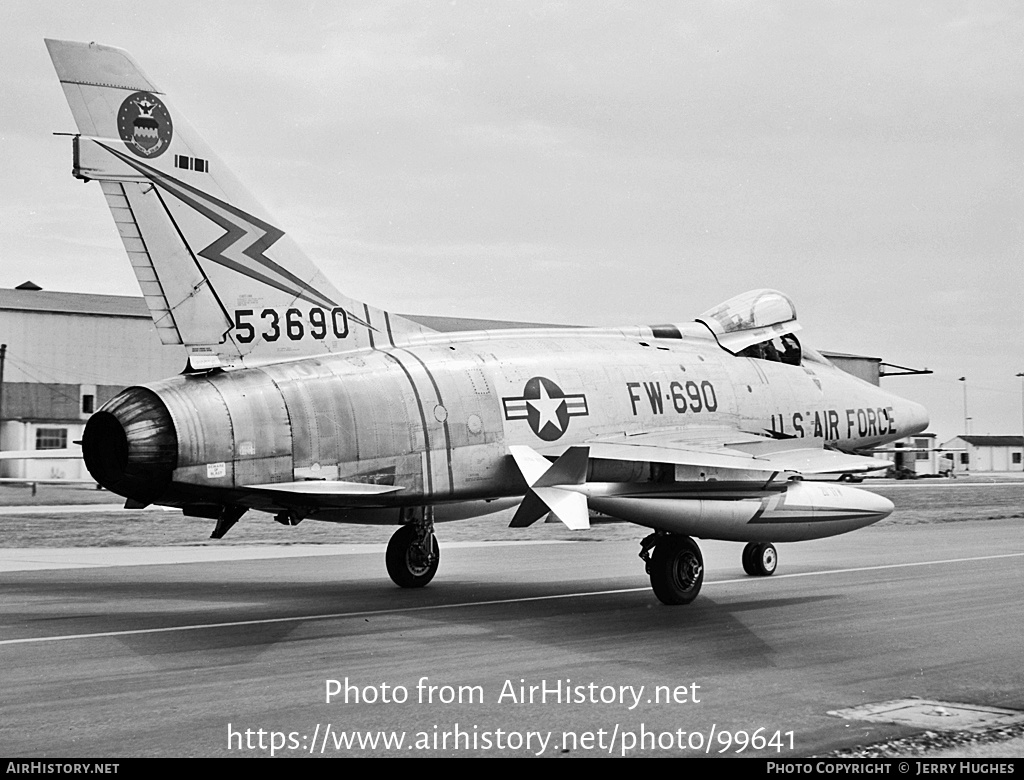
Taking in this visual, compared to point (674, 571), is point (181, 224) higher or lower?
higher

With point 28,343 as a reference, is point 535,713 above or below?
below

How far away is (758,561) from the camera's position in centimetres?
1744

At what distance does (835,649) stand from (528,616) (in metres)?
3.65

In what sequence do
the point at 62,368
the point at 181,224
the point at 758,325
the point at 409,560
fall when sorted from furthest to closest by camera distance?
the point at 62,368
the point at 758,325
the point at 409,560
the point at 181,224

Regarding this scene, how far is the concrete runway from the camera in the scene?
722 centimetres

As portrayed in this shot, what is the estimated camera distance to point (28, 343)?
5447 centimetres

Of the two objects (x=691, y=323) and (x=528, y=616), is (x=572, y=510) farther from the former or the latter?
(x=691, y=323)

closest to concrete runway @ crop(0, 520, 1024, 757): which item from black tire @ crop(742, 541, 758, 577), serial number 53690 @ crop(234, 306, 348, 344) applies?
black tire @ crop(742, 541, 758, 577)

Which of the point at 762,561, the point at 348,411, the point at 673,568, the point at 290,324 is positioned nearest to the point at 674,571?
the point at 673,568

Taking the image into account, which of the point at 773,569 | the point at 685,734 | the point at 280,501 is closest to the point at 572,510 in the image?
the point at 280,501

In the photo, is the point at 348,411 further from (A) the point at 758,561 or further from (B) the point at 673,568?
(A) the point at 758,561

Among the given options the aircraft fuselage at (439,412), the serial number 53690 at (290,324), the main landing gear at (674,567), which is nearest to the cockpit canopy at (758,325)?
the aircraft fuselage at (439,412)

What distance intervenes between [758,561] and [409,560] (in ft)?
18.4

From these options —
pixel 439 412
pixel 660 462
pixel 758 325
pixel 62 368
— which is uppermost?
pixel 62 368
